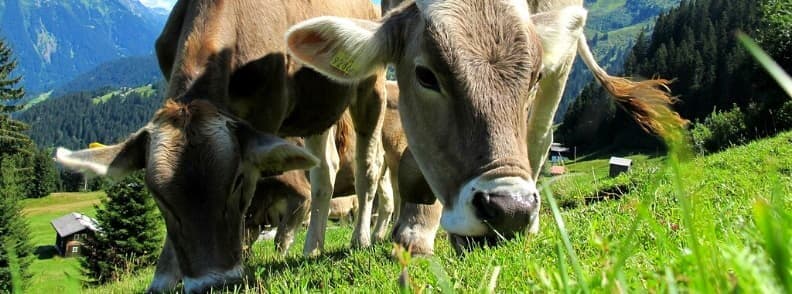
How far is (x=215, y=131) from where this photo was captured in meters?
4.42

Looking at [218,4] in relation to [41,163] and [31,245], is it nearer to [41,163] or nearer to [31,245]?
[31,245]

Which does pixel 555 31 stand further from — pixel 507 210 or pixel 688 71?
pixel 688 71

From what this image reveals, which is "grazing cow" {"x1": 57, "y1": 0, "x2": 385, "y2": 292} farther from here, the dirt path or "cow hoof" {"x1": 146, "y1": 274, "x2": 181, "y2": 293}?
the dirt path

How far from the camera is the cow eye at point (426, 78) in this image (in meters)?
4.14

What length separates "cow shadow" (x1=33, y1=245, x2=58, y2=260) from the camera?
255 ft

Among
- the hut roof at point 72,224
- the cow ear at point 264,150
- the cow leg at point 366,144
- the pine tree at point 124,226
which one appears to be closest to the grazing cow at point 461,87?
the cow ear at point 264,150

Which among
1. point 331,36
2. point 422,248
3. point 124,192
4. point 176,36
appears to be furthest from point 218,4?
point 124,192

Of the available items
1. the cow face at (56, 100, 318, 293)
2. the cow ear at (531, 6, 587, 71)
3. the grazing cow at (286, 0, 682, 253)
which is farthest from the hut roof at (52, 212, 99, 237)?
the cow ear at (531, 6, 587, 71)

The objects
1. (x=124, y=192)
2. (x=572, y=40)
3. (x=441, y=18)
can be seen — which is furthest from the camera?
(x=124, y=192)

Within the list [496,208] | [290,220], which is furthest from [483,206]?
[290,220]

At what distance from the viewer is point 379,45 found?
458 centimetres

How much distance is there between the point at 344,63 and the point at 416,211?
1.30 metres

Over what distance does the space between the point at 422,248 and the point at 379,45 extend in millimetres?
1538

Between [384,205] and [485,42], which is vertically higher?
[485,42]
